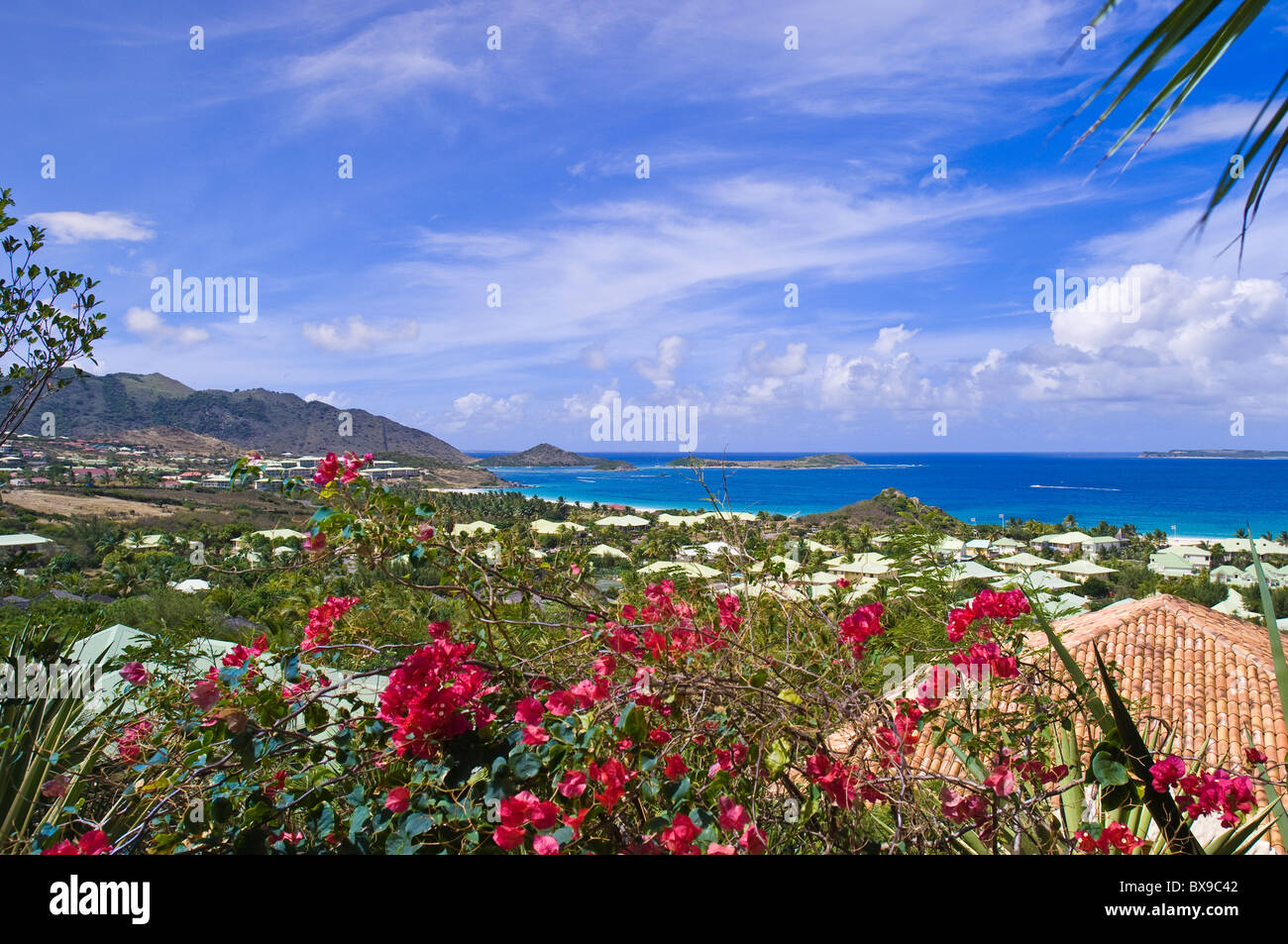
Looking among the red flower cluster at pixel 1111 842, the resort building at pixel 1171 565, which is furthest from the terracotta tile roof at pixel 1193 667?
the resort building at pixel 1171 565

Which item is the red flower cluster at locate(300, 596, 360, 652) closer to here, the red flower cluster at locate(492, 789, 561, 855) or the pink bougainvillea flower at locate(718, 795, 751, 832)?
the red flower cluster at locate(492, 789, 561, 855)

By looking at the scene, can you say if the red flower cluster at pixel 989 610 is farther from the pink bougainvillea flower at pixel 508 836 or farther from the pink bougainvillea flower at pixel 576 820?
the pink bougainvillea flower at pixel 508 836

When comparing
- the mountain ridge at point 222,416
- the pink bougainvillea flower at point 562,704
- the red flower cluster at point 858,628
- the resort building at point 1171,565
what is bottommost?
the resort building at point 1171,565

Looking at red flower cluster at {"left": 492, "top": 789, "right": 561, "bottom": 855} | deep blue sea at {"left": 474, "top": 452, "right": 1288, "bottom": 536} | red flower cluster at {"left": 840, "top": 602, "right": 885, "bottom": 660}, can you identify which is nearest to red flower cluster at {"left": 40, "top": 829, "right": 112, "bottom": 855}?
red flower cluster at {"left": 492, "top": 789, "right": 561, "bottom": 855}

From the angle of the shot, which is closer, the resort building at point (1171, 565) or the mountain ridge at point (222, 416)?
the resort building at point (1171, 565)
